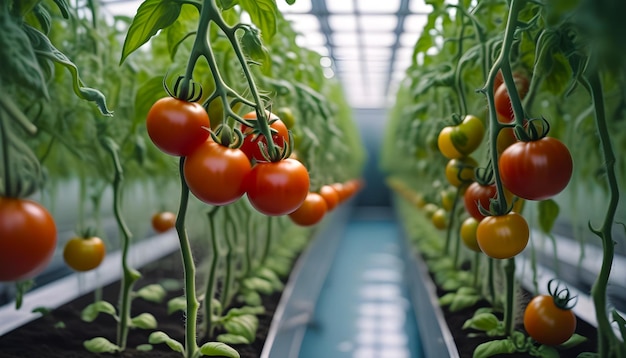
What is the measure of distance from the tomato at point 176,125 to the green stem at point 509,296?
0.76 metres

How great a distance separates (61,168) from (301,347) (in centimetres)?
110

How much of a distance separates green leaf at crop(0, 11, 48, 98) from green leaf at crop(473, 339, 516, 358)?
0.91 m

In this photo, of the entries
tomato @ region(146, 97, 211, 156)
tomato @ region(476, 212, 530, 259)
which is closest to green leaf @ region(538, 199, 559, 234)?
tomato @ region(476, 212, 530, 259)

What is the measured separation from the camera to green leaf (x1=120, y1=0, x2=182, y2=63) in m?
0.66

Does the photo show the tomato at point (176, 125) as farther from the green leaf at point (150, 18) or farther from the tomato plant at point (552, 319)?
the tomato plant at point (552, 319)

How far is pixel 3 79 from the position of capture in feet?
1.75

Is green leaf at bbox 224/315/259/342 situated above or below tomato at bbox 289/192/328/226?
below

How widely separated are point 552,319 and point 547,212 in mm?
285

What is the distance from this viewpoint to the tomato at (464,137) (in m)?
0.92

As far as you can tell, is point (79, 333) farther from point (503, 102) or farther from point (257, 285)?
point (503, 102)

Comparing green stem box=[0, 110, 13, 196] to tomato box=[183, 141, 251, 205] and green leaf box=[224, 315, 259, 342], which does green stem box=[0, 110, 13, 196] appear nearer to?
tomato box=[183, 141, 251, 205]

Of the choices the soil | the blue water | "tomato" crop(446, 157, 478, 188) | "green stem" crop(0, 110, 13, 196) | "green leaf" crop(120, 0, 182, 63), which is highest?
"green leaf" crop(120, 0, 182, 63)

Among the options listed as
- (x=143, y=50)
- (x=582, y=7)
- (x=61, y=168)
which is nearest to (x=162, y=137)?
(x=582, y=7)

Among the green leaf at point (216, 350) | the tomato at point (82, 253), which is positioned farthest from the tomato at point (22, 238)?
the tomato at point (82, 253)
